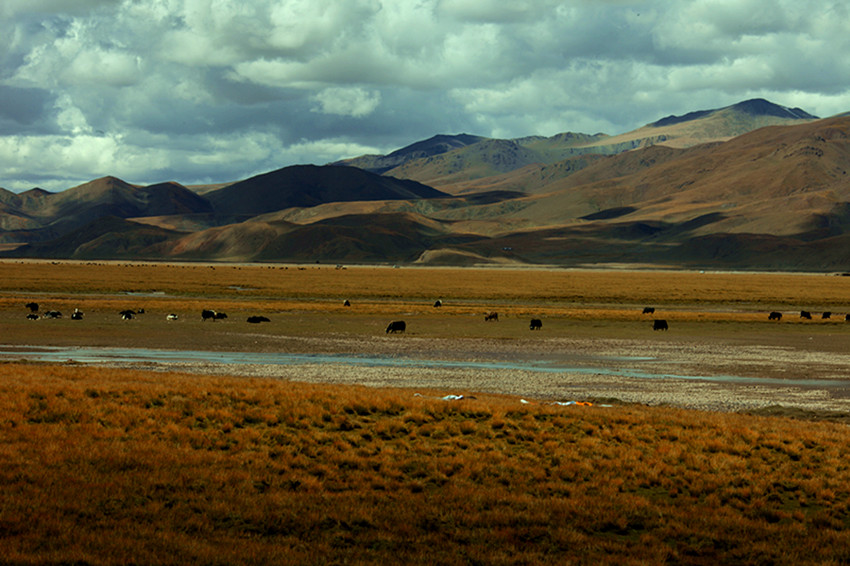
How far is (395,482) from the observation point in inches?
530

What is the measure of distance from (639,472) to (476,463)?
2963mm

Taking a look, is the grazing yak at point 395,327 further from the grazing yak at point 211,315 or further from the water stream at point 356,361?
the grazing yak at point 211,315

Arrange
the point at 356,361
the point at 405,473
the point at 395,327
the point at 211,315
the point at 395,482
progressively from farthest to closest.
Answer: the point at 211,315 < the point at 395,327 < the point at 356,361 < the point at 405,473 < the point at 395,482

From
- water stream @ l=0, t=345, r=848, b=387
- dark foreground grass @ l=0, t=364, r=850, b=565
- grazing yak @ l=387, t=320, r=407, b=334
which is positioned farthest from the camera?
grazing yak @ l=387, t=320, r=407, b=334

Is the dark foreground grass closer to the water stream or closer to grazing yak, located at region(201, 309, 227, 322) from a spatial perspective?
the water stream

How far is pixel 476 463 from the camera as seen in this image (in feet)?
47.9

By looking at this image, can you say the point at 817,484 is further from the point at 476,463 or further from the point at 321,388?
the point at 321,388

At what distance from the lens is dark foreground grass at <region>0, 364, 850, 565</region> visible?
34.9ft

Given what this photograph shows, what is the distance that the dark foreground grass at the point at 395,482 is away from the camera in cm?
1063

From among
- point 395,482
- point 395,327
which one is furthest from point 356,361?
point 395,482

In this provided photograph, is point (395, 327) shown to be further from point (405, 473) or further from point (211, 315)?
point (405, 473)

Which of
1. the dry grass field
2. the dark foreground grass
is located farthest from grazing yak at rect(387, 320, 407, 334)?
the dark foreground grass

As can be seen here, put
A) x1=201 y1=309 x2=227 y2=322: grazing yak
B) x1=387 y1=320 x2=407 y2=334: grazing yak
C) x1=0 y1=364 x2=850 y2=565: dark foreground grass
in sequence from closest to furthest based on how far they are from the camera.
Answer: x1=0 y1=364 x2=850 y2=565: dark foreground grass → x1=387 y1=320 x2=407 y2=334: grazing yak → x1=201 y1=309 x2=227 y2=322: grazing yak

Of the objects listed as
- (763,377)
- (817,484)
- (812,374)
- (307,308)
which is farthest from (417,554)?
(307,308)
